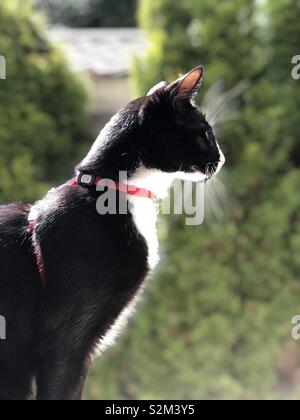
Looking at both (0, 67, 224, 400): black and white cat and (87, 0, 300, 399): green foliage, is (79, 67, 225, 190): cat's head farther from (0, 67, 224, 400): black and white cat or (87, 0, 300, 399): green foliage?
(87, 0, 300, 399): green foliage

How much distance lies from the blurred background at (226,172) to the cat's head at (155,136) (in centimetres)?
156

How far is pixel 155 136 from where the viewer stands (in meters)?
1.23

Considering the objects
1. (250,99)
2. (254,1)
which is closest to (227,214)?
(250,99)

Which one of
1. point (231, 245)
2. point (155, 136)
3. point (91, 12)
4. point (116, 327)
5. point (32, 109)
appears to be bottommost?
point (116, 327)

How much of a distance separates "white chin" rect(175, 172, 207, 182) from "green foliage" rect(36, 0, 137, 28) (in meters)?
6.72

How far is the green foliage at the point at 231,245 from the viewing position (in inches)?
114

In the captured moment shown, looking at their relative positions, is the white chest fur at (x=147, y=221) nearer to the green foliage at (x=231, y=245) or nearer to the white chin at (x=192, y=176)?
the white chin at (x=192, y=176)

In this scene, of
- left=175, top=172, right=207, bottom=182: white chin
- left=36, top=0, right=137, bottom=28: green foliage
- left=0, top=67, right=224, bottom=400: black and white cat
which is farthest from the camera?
left=36, top=0, right=137, bottom=28: green foliage

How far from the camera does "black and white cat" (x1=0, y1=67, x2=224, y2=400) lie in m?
1.16

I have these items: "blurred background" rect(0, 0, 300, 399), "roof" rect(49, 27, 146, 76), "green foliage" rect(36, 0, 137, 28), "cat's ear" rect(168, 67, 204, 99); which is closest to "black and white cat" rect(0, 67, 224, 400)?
"cat's ear" rect(168, 67, 204, 99)

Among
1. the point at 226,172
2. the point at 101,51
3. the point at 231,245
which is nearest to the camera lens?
the point at 226,172

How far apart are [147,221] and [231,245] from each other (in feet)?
5.91

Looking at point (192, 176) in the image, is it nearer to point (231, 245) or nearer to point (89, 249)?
point (89, 249)

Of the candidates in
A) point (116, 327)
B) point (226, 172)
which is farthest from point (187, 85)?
point (226, 172)
